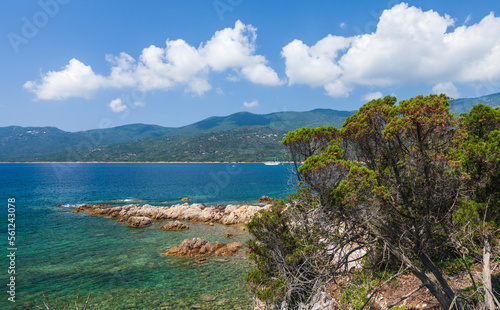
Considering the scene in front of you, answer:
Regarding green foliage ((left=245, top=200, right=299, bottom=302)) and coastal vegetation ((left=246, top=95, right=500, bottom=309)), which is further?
green foliage ((left=245, top=200, right=299, bottom=302))

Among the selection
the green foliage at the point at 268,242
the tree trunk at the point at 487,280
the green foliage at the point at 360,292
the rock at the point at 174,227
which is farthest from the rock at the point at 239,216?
the tree trunk at the point at 487,280

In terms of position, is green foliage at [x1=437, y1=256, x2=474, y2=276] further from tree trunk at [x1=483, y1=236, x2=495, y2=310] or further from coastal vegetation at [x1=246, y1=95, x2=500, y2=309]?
tree trunk at [x1=483, y1=236, x2=495, y2=310]

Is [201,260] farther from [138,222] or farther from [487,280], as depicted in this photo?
[487,280]

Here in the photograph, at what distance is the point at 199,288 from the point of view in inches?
771

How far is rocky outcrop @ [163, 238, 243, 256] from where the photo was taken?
2740cm

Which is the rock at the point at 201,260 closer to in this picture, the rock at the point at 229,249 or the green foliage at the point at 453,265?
the rock at the point at 229,249

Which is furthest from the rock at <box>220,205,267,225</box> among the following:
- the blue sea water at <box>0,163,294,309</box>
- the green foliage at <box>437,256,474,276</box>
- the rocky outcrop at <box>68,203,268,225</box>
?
the green foliage at <box>437,256,474,276</box>

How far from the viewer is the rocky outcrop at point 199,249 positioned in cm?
2740

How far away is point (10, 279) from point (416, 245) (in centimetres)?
2911

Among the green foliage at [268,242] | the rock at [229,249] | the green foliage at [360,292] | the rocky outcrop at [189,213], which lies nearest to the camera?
the green foliage at [360,292]

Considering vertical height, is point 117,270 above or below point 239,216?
above

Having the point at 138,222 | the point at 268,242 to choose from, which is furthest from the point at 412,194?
the point at 138,222

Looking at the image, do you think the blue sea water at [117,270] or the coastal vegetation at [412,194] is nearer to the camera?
the coastal vegetation at [412,194]

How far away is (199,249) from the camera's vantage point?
27.9 metres
